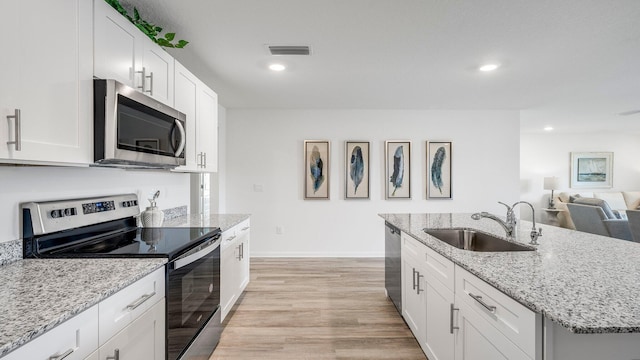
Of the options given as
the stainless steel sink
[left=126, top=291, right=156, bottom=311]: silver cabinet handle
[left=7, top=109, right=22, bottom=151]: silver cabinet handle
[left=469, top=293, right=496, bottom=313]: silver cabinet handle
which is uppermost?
[left=7, top=109, right=22, bottom=151]: silver cabinet handle

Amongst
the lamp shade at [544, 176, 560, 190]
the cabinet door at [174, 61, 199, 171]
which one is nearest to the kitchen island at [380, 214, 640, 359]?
the cabinet door at [174, 61, 199, 171]

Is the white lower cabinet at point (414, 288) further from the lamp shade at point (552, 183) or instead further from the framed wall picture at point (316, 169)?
the lamp shade at point (552, 183)

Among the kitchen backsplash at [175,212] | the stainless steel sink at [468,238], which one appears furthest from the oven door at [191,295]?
the stainless steel sink at [468,238]

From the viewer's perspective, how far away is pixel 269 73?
316 cm

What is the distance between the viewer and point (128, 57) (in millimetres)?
1703

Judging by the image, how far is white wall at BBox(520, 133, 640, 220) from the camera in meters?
7.12

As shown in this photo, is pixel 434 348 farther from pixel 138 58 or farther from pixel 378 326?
pixel 138 58

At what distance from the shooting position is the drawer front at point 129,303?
104 centimetres

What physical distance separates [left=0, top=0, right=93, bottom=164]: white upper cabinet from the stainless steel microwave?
4 cm

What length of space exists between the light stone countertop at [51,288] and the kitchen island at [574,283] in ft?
4.56

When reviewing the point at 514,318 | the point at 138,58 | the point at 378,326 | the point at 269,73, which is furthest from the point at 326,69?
the point at 514,318

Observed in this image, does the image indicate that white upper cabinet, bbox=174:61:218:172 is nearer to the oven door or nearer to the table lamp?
the oven door

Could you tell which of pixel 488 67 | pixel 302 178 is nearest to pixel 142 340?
pixel 488 67

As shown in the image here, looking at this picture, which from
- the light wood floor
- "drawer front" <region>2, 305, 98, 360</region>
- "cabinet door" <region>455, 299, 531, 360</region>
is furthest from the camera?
the light wood floor
